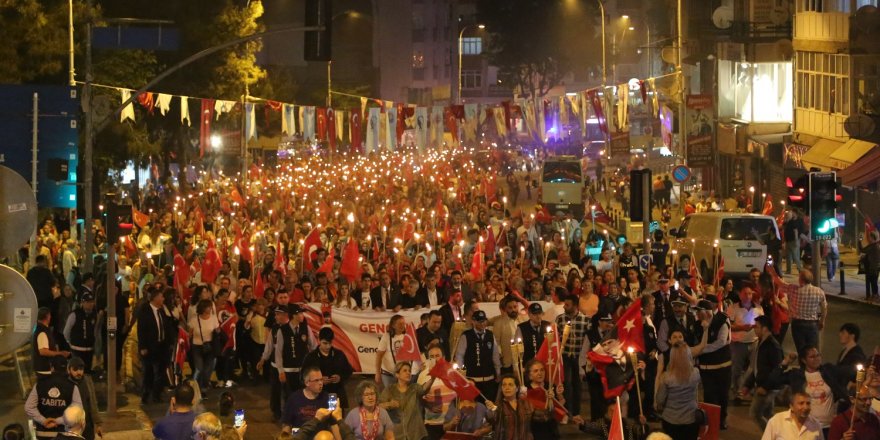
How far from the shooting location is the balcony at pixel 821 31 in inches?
1650

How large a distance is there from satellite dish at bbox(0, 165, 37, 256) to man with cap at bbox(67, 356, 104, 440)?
216cm

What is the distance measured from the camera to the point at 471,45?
15162 centimetres

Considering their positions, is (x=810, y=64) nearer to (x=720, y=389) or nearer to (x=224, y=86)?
(x=224, y=86)

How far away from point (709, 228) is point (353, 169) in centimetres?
3066

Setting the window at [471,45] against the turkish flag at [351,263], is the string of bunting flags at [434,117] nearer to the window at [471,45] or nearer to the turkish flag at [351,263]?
the turkish flag at [351,263]

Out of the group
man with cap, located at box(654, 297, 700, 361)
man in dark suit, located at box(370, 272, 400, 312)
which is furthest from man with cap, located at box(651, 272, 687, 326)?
man in dark suit, located at box(370, 272, 400, 312)

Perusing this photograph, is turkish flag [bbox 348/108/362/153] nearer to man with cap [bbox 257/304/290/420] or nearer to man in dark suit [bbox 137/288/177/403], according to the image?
man in dark suit [bbox 137/288/177/403]

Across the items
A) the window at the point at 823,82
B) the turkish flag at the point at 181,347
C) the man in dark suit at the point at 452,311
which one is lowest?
the turkish flag at the point at 181,347

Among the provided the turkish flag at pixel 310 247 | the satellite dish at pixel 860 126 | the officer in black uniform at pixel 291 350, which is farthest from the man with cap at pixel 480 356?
the satellite dish at pixel 860 126

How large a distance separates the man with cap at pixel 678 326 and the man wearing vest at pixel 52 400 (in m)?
6.65

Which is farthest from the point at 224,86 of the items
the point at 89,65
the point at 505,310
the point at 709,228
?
the point at 505,310

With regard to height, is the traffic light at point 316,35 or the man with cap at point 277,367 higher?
the traffic light at point 316,35

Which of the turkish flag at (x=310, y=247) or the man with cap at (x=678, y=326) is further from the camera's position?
the turkish flag at (x=310, y=247)

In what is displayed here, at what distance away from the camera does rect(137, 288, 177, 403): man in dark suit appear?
18125 mm
